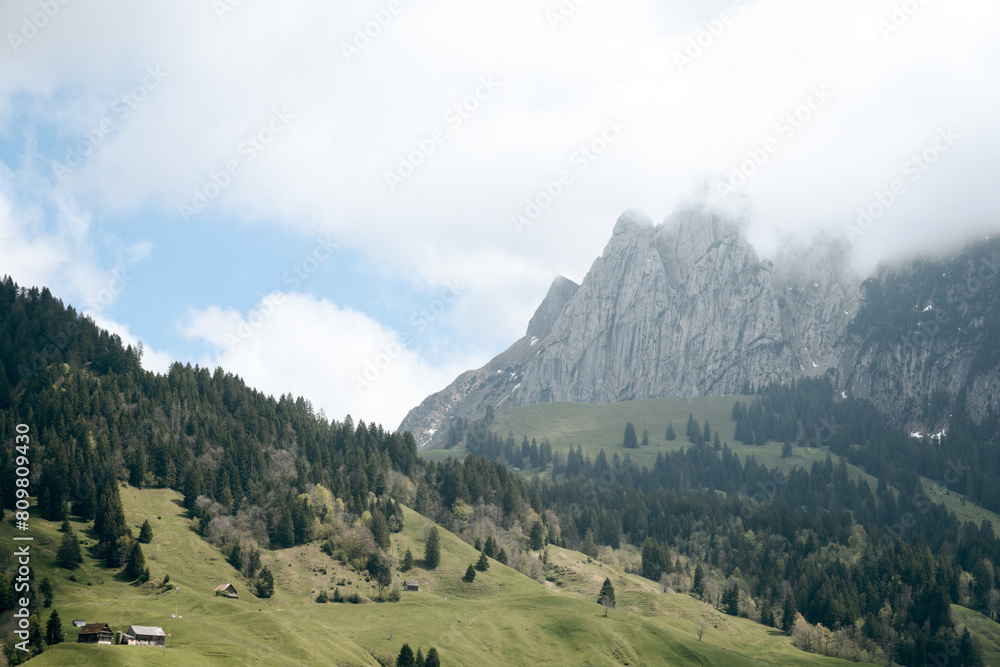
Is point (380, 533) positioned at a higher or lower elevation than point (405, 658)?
higher

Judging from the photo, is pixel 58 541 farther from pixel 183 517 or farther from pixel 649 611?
pixel 649 611

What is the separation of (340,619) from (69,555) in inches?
1827

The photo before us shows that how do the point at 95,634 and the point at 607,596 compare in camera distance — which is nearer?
the point at 95,634

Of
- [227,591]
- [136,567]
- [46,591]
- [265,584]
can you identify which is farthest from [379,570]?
[46,591]

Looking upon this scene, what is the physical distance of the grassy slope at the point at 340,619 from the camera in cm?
12862

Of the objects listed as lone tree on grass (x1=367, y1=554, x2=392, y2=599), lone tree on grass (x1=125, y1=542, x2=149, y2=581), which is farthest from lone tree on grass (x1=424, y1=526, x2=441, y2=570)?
lone tree on grass (x1=125, y1=542, x2=149, y2=581)

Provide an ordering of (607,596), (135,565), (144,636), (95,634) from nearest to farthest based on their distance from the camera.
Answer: (95,634)
(144,636)
(135,565)
(607,596)

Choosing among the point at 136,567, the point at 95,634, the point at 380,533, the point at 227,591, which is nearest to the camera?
the point at 95,634

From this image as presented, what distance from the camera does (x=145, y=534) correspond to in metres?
162

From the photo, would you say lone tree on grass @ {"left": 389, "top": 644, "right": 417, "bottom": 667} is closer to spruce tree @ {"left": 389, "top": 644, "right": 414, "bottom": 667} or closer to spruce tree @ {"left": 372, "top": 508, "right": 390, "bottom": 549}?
spruce tree @ {"left": 389, "top": 644, "right": 414, "bottom": 667}

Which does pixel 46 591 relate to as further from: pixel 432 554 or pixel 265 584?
pixel 432 554

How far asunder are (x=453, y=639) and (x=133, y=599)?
53.2 m

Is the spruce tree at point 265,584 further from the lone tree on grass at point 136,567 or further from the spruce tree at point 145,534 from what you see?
the spruce tree at point 145,534

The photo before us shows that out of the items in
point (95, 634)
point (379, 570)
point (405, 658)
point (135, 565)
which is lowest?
point (405, 658)
